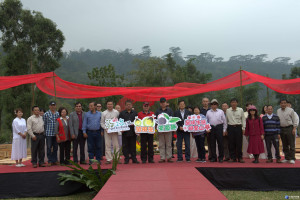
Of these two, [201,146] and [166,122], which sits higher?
[166,122]

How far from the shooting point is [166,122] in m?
6.83

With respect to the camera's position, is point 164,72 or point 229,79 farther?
point 164,72

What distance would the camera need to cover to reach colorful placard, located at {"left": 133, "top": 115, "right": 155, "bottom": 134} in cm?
674

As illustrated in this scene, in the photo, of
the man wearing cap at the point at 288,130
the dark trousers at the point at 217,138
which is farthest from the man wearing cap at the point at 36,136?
the man wearing cap at the point at 288,130

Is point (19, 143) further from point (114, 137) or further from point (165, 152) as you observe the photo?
point (165, 152)

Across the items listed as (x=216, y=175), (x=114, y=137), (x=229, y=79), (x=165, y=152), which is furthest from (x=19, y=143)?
(x=229, y=79)

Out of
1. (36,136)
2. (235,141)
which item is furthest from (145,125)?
(36,136)

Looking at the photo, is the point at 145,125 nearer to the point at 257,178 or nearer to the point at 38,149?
the point at 38,149

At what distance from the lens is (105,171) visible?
597 centimetres

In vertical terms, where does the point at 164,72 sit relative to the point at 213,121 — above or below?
above

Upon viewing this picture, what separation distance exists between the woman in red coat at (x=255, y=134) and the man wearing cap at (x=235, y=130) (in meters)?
0.18

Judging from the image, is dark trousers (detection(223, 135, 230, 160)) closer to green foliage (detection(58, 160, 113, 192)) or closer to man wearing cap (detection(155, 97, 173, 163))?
man wearing cap (detection(155, 97, 173, 163))

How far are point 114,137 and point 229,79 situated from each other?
326cm

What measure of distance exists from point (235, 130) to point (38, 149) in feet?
15.4
